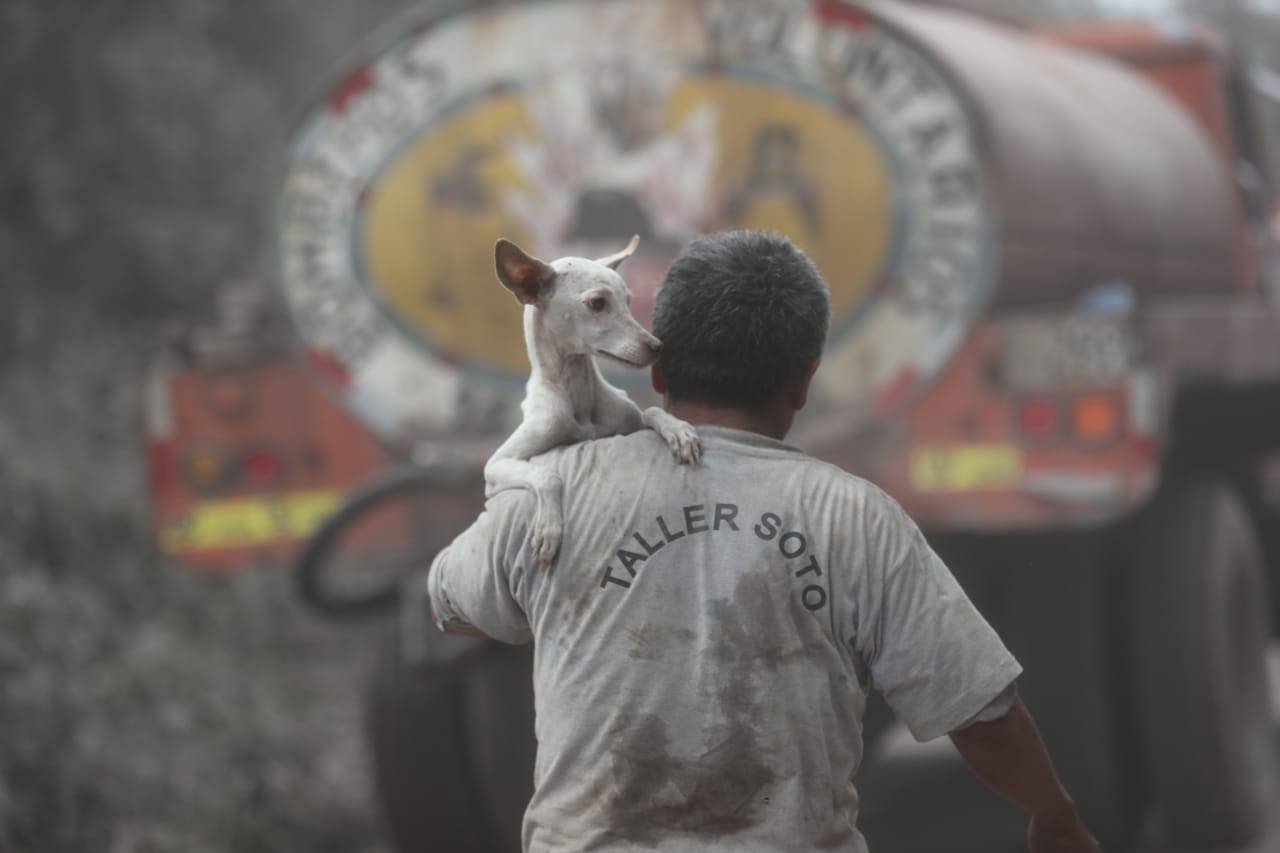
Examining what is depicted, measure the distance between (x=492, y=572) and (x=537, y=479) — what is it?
0.13 meters

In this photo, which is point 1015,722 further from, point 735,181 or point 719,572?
point 735,181

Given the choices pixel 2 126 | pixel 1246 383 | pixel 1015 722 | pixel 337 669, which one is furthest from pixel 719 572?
pixel 2 126

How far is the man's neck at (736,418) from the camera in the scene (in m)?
2.44

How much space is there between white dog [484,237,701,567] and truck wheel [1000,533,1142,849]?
3.60m

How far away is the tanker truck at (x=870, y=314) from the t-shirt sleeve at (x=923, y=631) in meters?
3.08

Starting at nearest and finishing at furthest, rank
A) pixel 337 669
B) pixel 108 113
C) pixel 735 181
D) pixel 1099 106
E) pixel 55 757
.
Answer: pixel 735 181, pixel 55 757, pixel 1099 106, pixel 337 669, pixel 108 113

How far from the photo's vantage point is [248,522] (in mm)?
6023

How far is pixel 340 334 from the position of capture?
5930mm

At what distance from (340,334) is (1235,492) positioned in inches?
126

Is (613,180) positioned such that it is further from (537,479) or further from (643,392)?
(537,479)

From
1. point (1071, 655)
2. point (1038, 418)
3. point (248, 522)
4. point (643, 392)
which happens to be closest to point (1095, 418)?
point (1038, 418)

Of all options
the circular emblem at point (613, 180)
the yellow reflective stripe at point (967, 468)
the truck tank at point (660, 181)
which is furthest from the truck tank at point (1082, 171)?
the yellow reflective stripe at point (967, 468)

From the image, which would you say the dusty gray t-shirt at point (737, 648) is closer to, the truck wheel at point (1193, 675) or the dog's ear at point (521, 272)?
the dog's ear at point (521, 272)

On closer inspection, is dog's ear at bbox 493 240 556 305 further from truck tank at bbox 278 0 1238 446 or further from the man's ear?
truck tank at bbox 278 0 1238 446
